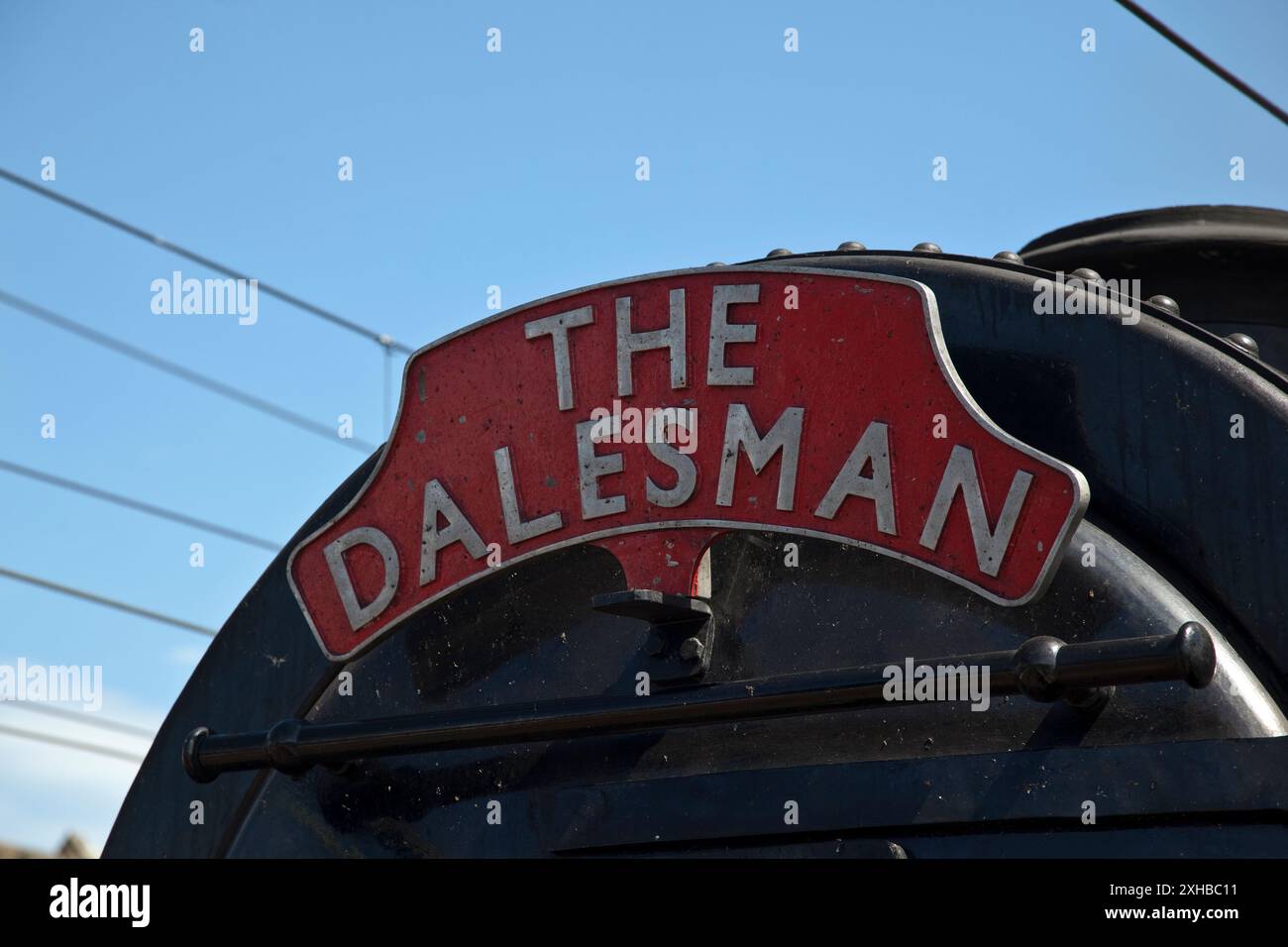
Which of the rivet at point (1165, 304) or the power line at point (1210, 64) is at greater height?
the power line at point (1210, 64)

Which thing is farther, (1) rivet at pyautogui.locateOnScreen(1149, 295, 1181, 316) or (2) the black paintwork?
(1) rivet at pyautogui.locateOnScreen(1149, 295, 1181, 316)

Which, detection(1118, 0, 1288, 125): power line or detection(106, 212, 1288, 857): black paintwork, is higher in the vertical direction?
detection(1118, 0, 1288, 125): power line

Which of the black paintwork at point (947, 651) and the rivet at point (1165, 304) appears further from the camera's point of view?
the rivet at point (1165, 304)

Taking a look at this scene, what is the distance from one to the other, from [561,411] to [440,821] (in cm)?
90

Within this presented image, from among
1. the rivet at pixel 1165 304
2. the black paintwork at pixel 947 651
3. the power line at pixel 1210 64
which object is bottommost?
the black paintwork at pixel 947 651

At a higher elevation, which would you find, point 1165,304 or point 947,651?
point 1165,304

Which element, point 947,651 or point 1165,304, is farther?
point 1165,304

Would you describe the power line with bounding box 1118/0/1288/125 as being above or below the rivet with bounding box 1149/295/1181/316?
above

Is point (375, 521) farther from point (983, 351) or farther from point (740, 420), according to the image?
point (983, 351)

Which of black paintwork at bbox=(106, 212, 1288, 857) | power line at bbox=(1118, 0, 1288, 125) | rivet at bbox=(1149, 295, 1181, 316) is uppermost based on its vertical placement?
power line at bbox=(1118, 0, 1288, 125)

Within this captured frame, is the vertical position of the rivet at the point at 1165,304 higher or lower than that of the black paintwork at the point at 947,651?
higher
